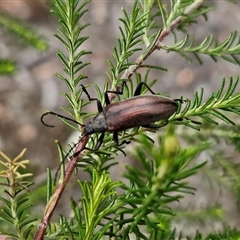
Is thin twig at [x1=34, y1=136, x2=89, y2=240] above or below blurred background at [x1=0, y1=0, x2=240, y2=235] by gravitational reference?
below

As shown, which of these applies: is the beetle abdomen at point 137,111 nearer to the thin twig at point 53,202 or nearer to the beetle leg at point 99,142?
the beetle leg at point 99,142

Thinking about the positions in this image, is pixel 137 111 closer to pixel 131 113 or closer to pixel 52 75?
pixel 131 113

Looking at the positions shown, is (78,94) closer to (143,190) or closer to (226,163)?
(143,190)

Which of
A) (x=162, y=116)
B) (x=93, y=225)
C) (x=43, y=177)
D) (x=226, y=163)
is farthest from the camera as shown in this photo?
(x=43, y=177)

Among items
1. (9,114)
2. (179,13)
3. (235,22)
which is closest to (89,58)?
(9,114)

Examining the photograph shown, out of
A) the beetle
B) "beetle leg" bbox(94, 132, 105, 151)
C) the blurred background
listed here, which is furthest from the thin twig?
the blurred background

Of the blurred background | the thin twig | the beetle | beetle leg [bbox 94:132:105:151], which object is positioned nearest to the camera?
the thin twig

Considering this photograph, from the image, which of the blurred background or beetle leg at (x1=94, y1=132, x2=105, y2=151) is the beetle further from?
the blurred background

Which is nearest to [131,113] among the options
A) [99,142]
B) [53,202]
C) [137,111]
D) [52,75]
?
[137,111]
